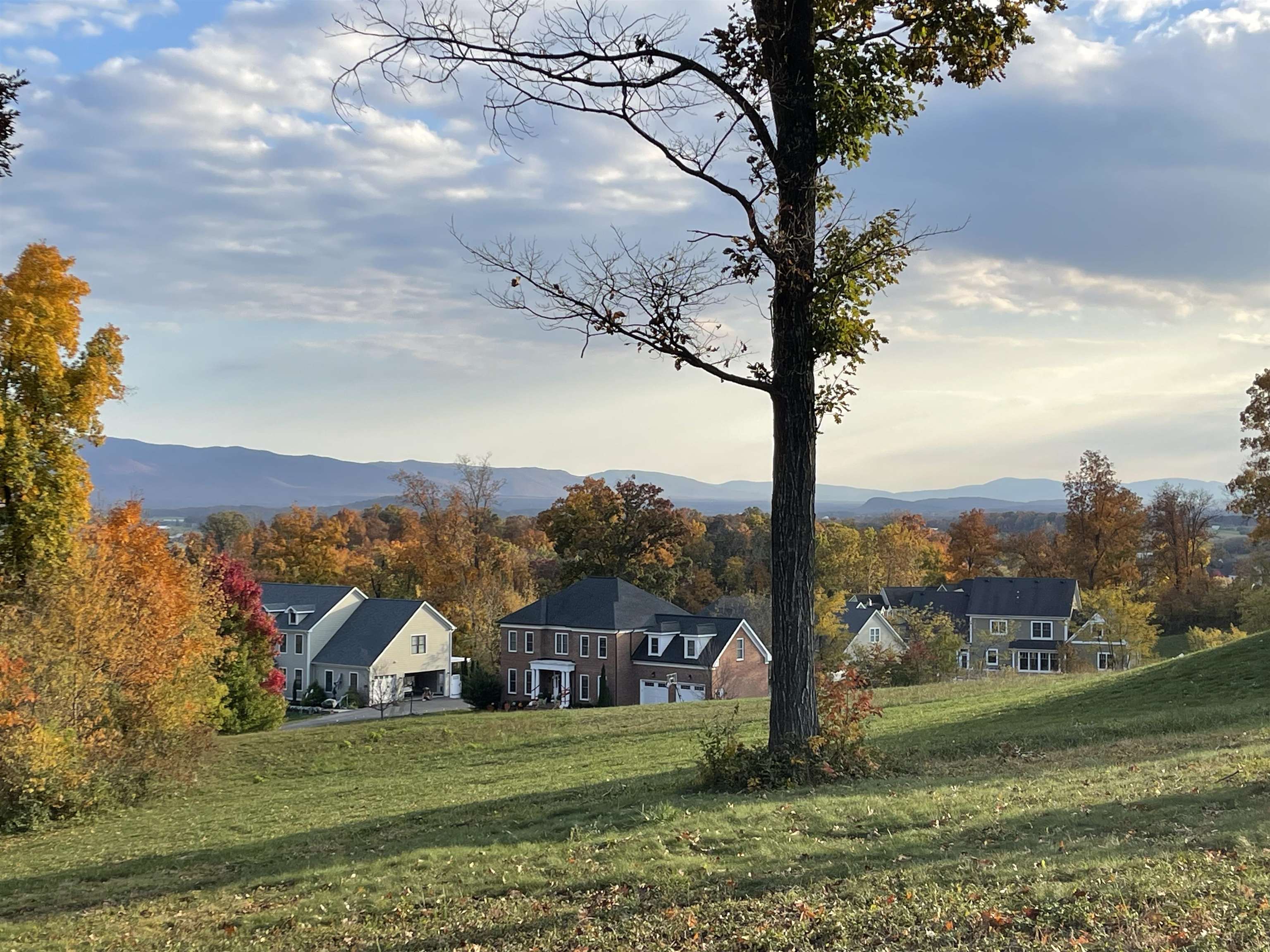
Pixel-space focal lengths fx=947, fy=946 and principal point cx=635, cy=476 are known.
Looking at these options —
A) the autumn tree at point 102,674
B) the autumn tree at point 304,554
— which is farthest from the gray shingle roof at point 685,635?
the autumn tree at point 304,554

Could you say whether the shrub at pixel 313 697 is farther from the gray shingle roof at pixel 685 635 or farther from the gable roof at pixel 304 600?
the gray shingle roof at pixel 685 635

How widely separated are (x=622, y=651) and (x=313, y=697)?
2091 centimetres

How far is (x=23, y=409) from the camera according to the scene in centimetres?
2531

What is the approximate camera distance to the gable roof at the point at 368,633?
58.2 meters

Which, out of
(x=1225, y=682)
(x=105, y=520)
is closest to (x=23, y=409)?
(x=105, y=520)

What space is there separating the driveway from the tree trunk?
125 ft

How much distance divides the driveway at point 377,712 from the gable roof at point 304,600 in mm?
7430

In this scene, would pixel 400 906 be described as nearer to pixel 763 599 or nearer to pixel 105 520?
pixel 105 520

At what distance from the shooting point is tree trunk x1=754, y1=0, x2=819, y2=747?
36.4 feet

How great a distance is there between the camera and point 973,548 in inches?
3221

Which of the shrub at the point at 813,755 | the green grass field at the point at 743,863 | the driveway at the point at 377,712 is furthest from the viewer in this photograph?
the driveway at the point at 377,712

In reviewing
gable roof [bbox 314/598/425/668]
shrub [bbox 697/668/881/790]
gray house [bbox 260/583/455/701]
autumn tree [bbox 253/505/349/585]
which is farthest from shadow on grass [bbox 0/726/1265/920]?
autumn tree [bbox 253/505/349/585]

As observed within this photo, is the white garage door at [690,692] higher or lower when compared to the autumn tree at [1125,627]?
lower

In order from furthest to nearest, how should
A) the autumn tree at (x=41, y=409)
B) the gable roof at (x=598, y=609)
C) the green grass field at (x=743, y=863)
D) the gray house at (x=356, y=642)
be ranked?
the gray house at (x=356, y=642)
the gable roof at (x=598, y=609)
the autumn tree at (x=41, y=409)
the green grass field at (x=743, y=863)
